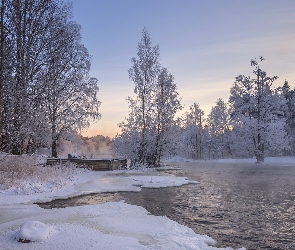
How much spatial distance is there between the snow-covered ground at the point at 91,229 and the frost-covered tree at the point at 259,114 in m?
36.2

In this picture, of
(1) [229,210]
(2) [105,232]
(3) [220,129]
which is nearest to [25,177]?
(2) [105,232]

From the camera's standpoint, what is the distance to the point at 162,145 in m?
33.8

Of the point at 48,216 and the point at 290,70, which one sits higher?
the point at 290,70

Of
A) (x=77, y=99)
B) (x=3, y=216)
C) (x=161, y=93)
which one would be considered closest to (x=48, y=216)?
(x=3, y=216)

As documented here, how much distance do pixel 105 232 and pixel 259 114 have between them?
135ft

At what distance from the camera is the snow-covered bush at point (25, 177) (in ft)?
41.2

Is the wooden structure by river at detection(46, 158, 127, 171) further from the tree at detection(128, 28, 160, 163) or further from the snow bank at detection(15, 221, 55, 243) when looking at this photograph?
the snow bank at detection(15, 221, 55, 243)

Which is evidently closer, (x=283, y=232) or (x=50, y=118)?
(x=283, y=232)

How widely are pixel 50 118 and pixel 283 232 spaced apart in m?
21.9

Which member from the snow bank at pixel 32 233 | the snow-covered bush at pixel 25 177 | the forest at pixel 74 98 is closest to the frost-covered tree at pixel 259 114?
the forest at pixel 74 98

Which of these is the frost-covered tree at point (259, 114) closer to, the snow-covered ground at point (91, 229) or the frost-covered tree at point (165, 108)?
the frost-covered tree at point (165, 108)

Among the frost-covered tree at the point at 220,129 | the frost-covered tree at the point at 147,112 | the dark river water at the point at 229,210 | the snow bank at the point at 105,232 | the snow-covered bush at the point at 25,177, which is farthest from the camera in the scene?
the frost-covered tree at the point at 220,129

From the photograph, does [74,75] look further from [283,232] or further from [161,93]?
[283,232]

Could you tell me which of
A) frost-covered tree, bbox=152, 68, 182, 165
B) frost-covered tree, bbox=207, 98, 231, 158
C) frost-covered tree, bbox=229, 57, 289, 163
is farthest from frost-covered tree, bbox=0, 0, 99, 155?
frost-covered tree, bbox=207, 98, 231, 158
